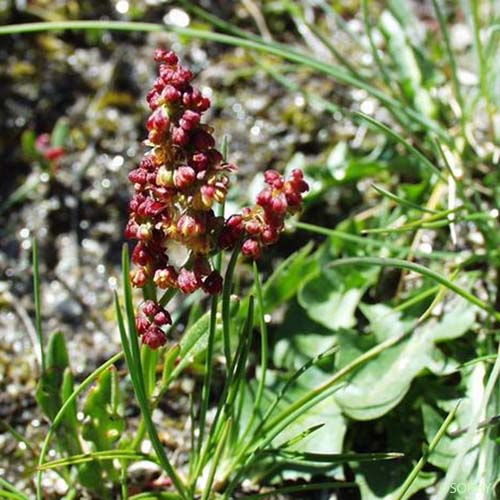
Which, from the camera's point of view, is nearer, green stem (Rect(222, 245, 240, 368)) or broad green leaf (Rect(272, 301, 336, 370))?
green stem (Rect(222, 245, 240, 368))

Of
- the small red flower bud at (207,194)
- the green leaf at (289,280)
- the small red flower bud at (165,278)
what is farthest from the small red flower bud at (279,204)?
the green leaf at (289,280)

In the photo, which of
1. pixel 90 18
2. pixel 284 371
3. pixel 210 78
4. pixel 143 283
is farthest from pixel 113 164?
pixel 143 283

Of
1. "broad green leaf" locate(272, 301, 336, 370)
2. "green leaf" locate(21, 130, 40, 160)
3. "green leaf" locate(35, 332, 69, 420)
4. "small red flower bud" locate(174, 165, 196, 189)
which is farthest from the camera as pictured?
"green leaf" locate(21, 130, 40, 160)

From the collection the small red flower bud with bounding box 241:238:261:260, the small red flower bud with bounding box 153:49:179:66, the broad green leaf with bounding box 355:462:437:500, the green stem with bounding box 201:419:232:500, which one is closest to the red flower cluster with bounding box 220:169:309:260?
the small red flower bud with bounding box 241:238:261:260

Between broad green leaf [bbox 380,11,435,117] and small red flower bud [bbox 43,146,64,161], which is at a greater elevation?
small red flower bud [bbox 43,146,64,161]

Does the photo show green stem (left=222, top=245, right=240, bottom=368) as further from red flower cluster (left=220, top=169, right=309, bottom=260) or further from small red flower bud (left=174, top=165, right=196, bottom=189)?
small red flower bud (left=174, top=165, right=196, bottom=189)

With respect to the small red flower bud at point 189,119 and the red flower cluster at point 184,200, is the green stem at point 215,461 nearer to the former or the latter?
the red flower cluster at point 184,200

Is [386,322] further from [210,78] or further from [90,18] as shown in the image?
[90,18]
